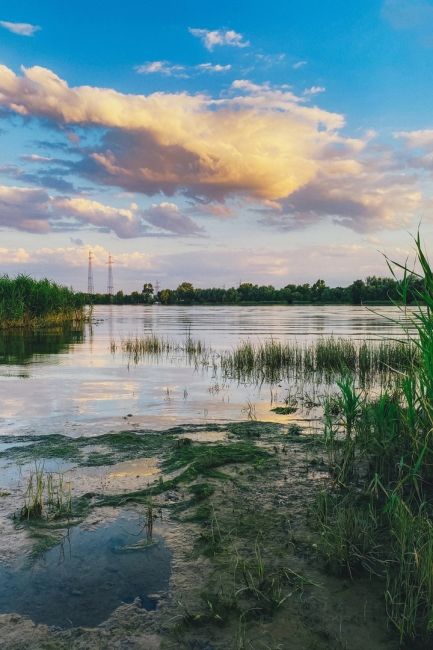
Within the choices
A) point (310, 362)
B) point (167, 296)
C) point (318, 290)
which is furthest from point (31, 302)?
point (167, 296)

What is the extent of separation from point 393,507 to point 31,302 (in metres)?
35.7

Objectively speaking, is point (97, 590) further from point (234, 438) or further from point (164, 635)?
point (234, 438)

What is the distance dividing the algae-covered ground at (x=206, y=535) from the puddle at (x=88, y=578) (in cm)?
7

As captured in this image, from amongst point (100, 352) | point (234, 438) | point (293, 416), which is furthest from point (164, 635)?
point (100, 352)

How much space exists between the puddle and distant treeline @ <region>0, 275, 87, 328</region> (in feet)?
107

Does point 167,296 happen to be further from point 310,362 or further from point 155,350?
point 310,362

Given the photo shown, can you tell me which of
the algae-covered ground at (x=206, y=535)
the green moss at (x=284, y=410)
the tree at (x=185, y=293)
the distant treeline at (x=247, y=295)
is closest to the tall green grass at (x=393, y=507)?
the algae-covered ground at (x=206, y=535)

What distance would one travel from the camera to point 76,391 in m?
14.1

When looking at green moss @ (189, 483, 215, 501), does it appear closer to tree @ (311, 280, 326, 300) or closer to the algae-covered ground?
the algae-covered ground

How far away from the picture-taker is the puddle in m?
4.07

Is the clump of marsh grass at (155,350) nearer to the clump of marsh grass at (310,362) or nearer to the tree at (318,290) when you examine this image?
the clump of marsh grass at (310,362)

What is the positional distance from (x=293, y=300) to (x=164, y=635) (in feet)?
487

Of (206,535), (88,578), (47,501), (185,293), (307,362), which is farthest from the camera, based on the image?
(185,293)

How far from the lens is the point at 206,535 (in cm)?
512
